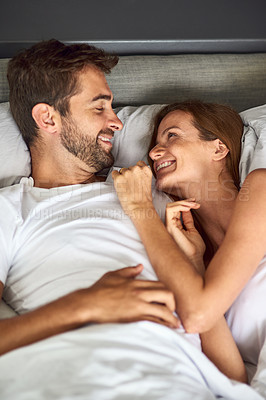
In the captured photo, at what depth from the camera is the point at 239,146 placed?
1.56 meters

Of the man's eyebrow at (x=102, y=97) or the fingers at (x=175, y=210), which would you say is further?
the man's eyebrow at (x=102, y=97)

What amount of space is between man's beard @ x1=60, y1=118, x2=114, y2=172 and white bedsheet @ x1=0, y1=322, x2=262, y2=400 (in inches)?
26.4

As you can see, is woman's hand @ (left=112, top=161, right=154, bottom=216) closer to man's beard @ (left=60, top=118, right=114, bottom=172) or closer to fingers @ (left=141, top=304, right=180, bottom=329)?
man's beard @ (left=60, top=118, right=114, bottom=172)

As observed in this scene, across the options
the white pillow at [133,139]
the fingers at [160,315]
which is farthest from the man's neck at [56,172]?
the fingers at [160,315]

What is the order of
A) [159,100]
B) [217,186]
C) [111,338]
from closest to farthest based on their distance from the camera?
[111,338] < [217,186] < [159,100]

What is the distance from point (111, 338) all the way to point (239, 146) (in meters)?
0.90

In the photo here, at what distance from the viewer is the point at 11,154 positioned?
1.56m

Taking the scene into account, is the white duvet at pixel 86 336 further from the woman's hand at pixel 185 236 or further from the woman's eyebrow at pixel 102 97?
the woman's eyebrow at pixel 102 97

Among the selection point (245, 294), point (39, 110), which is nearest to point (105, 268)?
point (245, 294)

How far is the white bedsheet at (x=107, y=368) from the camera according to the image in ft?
2.97

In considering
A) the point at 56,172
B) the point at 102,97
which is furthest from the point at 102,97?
the point at 56,172

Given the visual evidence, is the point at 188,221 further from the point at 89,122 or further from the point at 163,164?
the point at 89,122

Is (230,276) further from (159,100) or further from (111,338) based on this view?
(159,100)

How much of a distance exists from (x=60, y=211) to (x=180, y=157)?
1.50 feet
